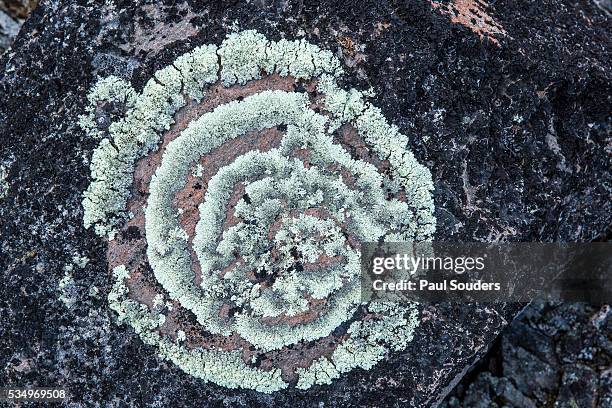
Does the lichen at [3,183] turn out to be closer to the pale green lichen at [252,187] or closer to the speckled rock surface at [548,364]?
the pale green lichen at [252,187]

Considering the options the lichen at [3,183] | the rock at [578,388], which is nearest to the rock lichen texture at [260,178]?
the lichen at [3,183]

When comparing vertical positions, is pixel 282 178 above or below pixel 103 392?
above

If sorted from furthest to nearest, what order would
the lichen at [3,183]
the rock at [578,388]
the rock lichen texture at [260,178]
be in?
the rock at [578,388] < the lichen at [3,183] < the rock lichen texture at [260,178]

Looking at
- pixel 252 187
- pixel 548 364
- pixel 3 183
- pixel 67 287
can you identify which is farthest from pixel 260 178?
pixel 548 364

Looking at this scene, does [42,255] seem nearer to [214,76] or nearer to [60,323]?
[60,323]

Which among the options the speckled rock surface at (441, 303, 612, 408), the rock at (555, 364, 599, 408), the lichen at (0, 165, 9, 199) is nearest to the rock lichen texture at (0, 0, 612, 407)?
the lichen at (0, 165, 9, 199)

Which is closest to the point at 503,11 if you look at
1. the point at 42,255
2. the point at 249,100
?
the point at 249,100

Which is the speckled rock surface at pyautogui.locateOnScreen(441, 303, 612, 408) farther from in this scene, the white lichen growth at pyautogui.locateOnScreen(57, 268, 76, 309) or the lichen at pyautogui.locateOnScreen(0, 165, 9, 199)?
the lichen at pyautogui.locateOnScreen(0, 165, 9, 199)

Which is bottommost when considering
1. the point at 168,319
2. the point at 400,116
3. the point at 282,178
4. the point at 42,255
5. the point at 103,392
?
the point at 103,392
